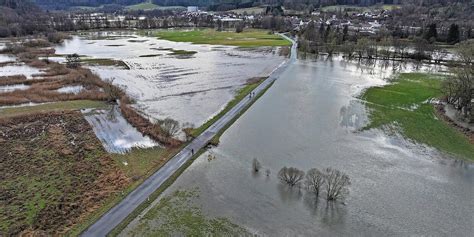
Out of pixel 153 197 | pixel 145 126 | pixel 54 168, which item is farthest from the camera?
pixel 145 126

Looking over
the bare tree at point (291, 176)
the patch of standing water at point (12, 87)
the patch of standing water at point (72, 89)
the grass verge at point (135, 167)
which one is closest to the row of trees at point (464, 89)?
the bare tree at point (291, 176)

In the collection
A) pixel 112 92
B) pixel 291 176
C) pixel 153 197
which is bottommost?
pixel 153 197

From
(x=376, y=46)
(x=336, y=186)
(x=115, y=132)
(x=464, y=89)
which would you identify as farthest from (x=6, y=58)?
(x=376, y=46)

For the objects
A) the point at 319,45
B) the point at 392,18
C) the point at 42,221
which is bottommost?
the point at 42,221

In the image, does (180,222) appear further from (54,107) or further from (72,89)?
(72,89)

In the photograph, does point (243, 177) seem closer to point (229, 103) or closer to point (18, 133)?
point (229, 103)

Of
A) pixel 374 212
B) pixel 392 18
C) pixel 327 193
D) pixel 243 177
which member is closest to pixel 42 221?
pixel 243 177
